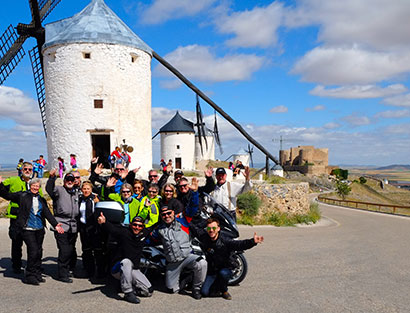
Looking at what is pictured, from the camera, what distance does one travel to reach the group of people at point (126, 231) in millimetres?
5164

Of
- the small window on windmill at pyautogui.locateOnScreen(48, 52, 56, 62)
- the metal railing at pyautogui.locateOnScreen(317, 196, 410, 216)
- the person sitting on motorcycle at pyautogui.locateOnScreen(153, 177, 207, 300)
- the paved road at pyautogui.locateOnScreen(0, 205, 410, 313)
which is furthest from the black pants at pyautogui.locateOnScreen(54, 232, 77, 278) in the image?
the metal railing at pyautogui.locateOnScreen(317, 196, 410, 216)

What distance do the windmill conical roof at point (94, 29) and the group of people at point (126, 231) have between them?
11711mm

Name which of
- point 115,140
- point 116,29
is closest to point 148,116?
point 115,140

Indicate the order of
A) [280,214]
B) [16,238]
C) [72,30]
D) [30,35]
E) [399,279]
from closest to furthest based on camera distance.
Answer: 1. [16,238]
2. [399,279]
3. [280,214]
4. [72,30]
5. [30,35]

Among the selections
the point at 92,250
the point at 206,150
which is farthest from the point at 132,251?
the point at 206,150

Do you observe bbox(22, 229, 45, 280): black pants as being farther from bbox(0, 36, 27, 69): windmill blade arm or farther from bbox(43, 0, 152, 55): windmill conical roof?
bbox(0, 36, 27, 69): windmill blade arm

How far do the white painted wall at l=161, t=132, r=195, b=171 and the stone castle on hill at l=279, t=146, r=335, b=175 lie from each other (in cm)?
3280

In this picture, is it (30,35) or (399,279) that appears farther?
(30,35)

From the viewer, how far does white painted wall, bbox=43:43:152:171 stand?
53.2 ft

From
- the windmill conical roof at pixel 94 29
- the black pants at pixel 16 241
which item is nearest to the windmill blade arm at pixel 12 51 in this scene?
the windmill conical roof at pixel 94 29

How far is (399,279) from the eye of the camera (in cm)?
652

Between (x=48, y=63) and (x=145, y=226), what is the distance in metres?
14.0

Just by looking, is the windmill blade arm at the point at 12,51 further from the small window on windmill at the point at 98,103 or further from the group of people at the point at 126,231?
the group of people at the point at 126,231

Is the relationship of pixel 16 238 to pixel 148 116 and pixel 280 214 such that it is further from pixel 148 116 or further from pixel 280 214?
pixel 148 116
